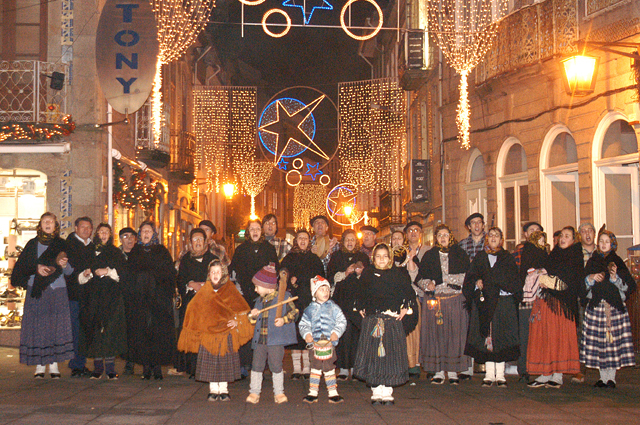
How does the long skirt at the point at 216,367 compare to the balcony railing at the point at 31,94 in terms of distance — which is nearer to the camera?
the long skirt at the point at 216,367

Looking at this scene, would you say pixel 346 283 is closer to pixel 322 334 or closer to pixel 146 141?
pixel 322 334

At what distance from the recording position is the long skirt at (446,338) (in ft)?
30.8

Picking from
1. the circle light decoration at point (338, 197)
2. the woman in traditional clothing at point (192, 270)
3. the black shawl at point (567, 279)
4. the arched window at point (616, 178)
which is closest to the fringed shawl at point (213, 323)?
the woman in traditional clothing at point (192, 270)

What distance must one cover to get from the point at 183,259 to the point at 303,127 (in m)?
11.7

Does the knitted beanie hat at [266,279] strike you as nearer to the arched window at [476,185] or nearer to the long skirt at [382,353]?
the long skirt at [382,353]

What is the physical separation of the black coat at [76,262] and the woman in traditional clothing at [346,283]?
10.5 feet

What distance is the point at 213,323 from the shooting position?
798cm

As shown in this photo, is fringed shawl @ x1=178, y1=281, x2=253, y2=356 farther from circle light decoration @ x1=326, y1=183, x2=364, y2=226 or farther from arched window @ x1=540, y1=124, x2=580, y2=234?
circle light decoration @ x1=326, y1=183, x2=364, y2=226

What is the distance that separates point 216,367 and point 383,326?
1813 millimetres

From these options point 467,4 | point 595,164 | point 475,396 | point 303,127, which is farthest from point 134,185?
point 475,396

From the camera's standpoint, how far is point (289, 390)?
344 inches

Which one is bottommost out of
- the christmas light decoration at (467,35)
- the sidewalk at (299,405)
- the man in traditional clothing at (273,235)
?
the sidewalk at (299,405)

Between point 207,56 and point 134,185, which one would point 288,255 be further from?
point 207,56

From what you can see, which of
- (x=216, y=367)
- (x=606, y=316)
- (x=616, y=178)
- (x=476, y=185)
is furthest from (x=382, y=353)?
(x=476, y=185)
